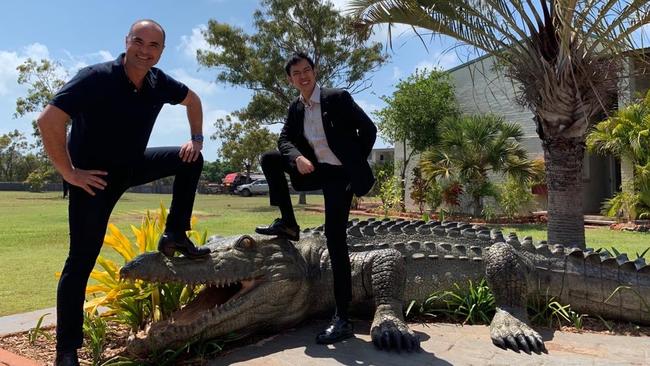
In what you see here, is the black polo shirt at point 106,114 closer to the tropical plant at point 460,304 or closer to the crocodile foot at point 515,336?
the tropical plant at point 460,304

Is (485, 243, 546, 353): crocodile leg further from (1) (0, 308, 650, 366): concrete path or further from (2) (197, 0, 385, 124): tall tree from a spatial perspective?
(2) (197, 0, 385, 124): tall tree

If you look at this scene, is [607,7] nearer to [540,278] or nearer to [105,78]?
[540,278]

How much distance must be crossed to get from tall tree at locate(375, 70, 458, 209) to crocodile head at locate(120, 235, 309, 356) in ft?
51.8

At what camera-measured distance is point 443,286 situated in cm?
433

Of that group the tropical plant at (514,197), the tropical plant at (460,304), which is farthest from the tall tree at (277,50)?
the tropical plant at (460,304)

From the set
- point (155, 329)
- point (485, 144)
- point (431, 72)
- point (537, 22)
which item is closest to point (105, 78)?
point (155, 329)

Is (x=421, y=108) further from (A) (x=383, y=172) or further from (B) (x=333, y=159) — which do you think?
(B) (x=333, y=159)

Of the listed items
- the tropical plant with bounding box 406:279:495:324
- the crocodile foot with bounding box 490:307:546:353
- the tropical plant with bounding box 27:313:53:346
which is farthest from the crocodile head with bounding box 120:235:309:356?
the crocodile foot with bounding box 490:307:546:353

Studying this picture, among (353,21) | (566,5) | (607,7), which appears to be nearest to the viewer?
(566,5)

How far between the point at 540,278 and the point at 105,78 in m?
3.42

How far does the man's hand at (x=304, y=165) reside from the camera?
135 inches

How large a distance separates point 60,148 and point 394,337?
214 centimetres

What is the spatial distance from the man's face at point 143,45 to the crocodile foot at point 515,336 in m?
2.70

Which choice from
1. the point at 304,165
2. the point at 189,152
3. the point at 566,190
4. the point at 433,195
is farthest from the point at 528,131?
the point at 189,152
